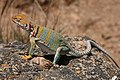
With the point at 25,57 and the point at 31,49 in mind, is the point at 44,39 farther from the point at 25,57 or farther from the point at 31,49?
the point at 25,57

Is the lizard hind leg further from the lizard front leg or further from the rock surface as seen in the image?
the lizard front leg

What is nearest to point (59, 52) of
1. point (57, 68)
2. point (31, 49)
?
point (57, 68)

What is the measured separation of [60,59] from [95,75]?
1.67ft

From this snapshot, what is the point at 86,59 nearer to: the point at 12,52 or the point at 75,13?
the point at 12,52

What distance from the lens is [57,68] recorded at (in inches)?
184

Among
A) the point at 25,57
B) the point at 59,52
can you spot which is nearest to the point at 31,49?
the point at 25,57

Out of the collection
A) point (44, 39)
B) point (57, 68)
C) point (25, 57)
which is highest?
point (44, 39)

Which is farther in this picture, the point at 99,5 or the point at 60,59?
the point at 99,5

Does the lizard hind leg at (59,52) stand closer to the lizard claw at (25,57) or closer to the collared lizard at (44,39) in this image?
the collared lizard at (44,39)

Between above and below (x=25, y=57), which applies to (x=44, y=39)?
above

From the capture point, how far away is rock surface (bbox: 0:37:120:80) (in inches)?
177

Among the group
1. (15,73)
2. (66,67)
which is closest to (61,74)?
(66,67)

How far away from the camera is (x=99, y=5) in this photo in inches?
404

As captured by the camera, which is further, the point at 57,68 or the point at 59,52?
the point at 59,52
